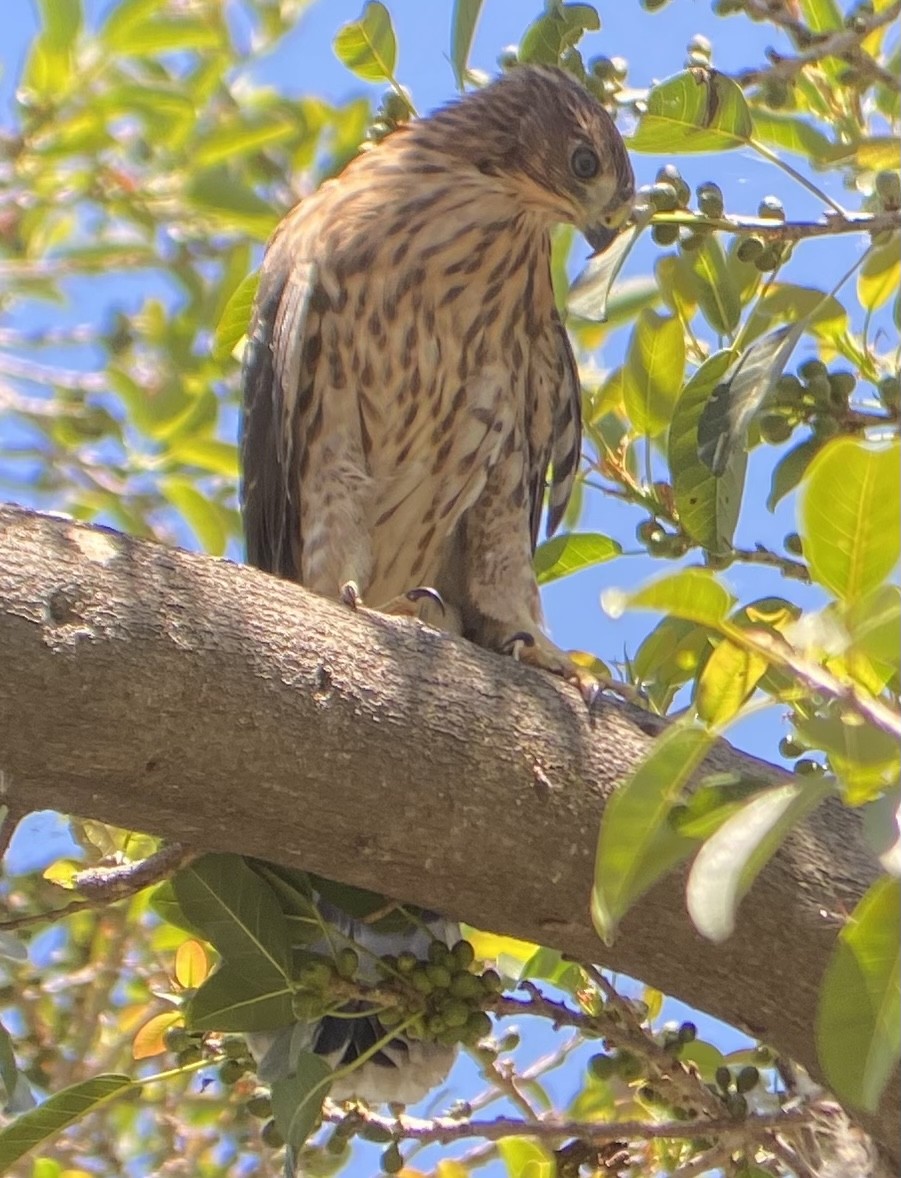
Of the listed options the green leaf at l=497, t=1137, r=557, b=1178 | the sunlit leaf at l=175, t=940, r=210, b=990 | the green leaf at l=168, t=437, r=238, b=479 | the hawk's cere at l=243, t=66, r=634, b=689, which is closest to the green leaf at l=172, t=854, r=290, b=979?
the sunlit leaf at l=175, t=940, r=210, b=990

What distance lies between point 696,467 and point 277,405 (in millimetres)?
1142

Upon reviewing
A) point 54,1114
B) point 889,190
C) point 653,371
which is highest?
point 889,190

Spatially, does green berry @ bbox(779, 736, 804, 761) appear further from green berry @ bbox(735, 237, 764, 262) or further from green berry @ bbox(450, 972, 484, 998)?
green berry @ bbox(735, 237, 764, 262)

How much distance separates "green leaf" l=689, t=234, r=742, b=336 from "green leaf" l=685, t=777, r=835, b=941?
4.61 ft

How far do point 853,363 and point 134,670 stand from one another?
57.3 inches

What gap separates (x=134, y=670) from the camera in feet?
6.26

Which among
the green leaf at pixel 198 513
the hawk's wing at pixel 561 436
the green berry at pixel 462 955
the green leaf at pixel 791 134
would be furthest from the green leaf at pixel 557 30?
the green berry at pixel 462 955

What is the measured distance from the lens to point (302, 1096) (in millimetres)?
2156

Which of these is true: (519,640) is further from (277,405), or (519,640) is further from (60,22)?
(60,22)

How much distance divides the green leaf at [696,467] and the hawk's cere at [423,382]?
737 millimetres

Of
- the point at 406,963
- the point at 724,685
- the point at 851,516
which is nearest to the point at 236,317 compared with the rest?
the point at 406,963

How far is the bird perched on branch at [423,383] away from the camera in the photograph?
3293 mm

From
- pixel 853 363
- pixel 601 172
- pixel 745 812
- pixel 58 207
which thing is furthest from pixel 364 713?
pixel 58 207

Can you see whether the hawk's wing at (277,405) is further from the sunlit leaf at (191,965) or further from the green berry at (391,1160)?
the green berry at (391,1160)
